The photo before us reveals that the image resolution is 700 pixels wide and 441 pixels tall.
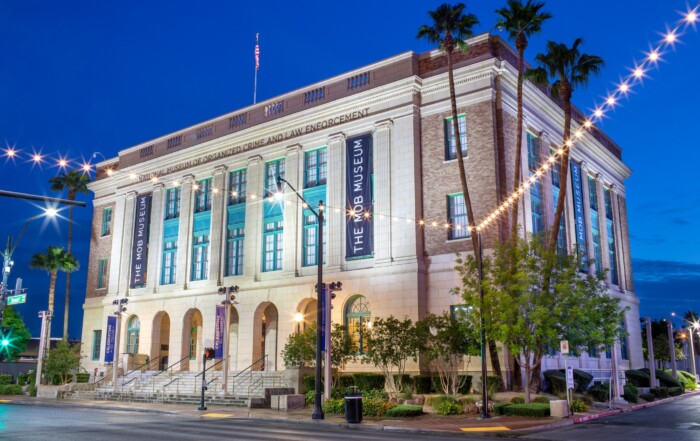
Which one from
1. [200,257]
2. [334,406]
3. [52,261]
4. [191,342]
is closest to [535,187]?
[334,406]

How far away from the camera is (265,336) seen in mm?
44312

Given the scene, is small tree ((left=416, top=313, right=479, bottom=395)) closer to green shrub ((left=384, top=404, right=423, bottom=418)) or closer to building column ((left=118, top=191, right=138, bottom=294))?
green shrub ((left=384, top=404, right=423, bottom=418))

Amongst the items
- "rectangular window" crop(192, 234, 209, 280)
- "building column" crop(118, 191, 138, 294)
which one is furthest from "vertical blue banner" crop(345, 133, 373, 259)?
"building column" crop(118, 191, 138, 294)

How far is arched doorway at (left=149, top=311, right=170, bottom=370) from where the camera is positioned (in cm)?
4788

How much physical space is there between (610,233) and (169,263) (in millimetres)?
33020

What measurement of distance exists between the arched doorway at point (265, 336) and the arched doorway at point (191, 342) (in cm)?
457

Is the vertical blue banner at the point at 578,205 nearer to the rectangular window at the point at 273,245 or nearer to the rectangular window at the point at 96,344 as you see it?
the rectangular window at the point at 273,245

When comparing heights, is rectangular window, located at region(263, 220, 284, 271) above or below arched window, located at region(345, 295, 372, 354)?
above

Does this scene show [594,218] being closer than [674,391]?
No

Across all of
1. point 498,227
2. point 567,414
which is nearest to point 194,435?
point 567,414

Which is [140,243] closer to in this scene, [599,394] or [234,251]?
[234,251]

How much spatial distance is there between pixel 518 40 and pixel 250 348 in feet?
78.7

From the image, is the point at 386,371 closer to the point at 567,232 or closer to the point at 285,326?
the point at 285,326

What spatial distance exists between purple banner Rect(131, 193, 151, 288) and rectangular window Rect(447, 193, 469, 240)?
2557cm
